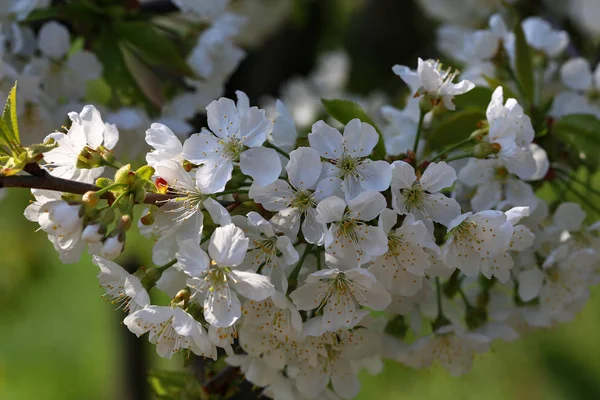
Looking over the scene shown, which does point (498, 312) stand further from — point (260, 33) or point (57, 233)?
point (260, 33)

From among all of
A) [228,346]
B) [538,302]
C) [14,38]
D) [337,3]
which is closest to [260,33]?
[337,3]

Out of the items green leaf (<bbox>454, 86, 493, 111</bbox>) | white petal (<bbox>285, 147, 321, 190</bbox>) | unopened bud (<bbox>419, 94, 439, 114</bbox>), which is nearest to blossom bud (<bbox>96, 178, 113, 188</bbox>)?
white petal (<bbox>285, 147, 321, 190</bbox>)

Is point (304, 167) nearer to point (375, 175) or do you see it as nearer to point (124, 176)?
point (375, 175)

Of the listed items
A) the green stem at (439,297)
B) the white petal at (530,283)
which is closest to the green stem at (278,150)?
the green stem at (439,297)

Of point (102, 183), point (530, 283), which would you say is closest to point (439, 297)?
point (530, 283)

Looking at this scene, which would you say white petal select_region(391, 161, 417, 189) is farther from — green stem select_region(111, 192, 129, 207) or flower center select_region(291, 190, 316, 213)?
green stem select_region(111, 192, 129, 207)

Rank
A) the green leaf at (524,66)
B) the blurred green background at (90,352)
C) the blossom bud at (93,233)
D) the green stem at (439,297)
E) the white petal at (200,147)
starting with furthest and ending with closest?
the blurred green background at (90,352), the green leaf at (524,66), the green stem at (439,297), the white petal at (200,147), the blossom bud at (93,233)

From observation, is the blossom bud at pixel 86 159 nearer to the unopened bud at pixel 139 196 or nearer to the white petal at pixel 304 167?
the unopened bud at pixel 139 196
